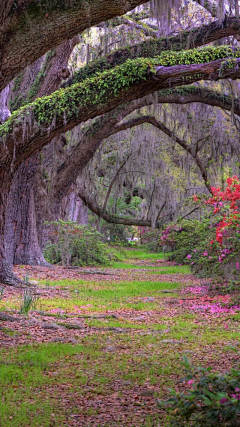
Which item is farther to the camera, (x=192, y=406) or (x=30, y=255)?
(x=30, y=255)

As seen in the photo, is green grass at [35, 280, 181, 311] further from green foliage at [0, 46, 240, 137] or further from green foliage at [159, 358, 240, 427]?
green foliage at [159, 358, 240, 427]

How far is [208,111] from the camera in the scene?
15758mm

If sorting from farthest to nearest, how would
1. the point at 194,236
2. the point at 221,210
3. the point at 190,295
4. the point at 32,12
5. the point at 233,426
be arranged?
the point at 194,236 → the point at 221,210 → the point at 190,295 → the point at 32,12 → the point at 233,426

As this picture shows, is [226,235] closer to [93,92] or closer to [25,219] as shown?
[93,92]

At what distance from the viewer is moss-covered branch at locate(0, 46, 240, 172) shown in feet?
22.5

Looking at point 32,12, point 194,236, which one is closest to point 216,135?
point 194,236

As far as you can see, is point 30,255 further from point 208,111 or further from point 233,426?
point 233,426

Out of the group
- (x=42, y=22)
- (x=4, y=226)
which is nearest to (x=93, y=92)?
(x=42, y=22)

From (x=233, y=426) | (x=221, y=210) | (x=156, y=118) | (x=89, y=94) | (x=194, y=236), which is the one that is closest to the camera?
(x=233, y=426)

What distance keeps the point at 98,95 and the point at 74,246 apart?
8.32m

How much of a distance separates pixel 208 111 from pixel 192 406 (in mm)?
14446

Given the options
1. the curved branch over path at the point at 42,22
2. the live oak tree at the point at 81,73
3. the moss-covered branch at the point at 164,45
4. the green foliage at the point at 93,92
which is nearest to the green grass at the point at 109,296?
the live oak tree at the point at 81,73

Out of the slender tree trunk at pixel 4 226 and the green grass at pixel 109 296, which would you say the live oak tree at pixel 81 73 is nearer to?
the slender tree trunk at pixel 4 226

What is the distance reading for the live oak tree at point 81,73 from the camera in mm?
5090
